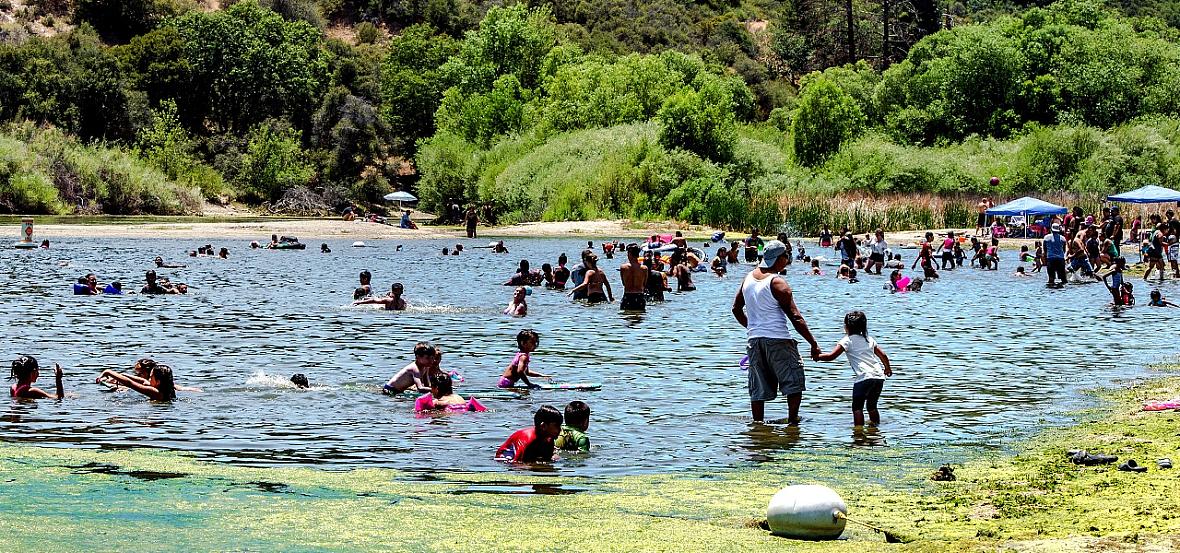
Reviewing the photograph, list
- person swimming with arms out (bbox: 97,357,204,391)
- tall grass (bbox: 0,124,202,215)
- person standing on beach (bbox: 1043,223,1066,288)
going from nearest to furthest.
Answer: person swimming with arms out (bbox: 97,357,204,391), person standing on beach (bbox: 1043,223,1066,288), tall grass (bbox: 0,124,202,215)

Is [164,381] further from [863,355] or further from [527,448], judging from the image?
[863,355]

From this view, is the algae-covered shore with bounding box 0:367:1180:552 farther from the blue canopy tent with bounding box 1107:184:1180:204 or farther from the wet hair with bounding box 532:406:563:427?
the blue canopy tent with bounding box 1107:184:1180:204

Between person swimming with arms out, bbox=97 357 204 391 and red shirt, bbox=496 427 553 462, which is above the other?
person swimming with arms out, bbox=97 357 204 391

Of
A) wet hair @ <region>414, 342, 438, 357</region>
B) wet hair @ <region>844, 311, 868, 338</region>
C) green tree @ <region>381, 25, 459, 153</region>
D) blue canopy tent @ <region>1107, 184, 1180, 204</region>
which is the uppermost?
green tree @ <region>381, 25, 459, 153</region>

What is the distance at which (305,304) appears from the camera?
98.8 ft

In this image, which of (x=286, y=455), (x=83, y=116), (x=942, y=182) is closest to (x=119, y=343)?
(x=286, y=455)

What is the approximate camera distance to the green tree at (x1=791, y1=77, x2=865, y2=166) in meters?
77.9

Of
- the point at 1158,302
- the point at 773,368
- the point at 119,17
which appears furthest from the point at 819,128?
the point at 119,17

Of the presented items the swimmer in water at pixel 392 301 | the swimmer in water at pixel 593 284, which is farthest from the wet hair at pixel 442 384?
the swimmer in water at pixel 593 284

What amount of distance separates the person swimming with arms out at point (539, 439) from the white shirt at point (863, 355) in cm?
310

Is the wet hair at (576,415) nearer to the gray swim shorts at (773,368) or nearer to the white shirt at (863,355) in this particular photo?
the gray swim shorts at (773,368)

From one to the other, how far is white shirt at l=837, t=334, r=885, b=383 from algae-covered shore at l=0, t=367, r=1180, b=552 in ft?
4.53

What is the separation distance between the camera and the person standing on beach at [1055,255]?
35.8 m

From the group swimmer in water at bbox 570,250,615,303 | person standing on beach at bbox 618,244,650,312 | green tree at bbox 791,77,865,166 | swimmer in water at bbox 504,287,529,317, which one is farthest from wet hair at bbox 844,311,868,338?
green tree at bbox 791,77,865,166
